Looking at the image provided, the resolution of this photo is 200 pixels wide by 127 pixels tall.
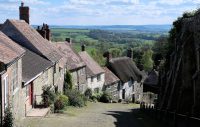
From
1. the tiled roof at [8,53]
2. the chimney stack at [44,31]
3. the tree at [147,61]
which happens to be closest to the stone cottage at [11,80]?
the tiled roof at [8,53]

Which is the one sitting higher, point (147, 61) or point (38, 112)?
point (147, 61)

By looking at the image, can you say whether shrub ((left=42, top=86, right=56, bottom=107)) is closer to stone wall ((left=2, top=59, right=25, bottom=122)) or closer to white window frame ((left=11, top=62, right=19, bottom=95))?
stone wall ((left=2, top=59, right=25, bottom=122))

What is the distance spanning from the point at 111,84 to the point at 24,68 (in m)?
36.0

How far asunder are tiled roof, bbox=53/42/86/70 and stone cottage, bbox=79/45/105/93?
160 inches

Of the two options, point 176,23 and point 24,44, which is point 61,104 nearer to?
point 24,44

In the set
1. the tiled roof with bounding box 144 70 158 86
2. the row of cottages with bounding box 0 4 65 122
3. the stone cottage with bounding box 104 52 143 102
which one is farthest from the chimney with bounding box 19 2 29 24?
the tiled roof with bounding box 144 70 158 86

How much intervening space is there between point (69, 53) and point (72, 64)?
3688mm

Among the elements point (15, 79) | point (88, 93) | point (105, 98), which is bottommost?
point (105, 98)

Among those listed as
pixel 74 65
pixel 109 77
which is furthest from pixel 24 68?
pixel 109 77

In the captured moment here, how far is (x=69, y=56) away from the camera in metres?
49.5

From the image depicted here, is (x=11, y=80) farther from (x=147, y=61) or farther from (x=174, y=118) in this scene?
(x=147, y=61)

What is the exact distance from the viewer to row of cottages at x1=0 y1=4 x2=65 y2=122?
63.5 feet

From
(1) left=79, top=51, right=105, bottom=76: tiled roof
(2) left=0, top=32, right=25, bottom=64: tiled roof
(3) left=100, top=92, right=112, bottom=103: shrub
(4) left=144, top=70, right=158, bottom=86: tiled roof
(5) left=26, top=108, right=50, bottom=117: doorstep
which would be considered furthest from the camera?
(4) left=144, top=70, right=158, bottom=86: tiled roof

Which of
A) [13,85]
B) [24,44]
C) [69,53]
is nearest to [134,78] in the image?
[69,53]
